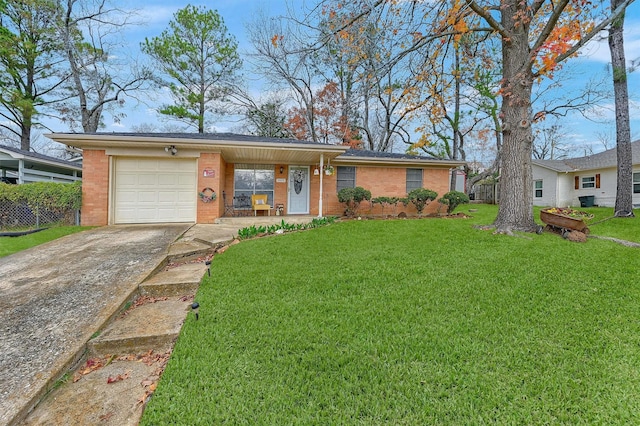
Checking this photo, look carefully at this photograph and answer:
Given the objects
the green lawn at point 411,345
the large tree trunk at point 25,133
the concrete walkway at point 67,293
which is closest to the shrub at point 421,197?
the green lawn at point 411,345

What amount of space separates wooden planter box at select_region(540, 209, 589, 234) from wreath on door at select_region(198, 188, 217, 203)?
8658mm

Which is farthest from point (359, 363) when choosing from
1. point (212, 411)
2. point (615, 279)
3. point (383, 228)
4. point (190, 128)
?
point (190, 128)

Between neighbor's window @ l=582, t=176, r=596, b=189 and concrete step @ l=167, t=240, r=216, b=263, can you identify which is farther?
neighbor's window @ l=582, t=176, r=596, b=189

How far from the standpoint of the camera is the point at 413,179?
11.5 metres

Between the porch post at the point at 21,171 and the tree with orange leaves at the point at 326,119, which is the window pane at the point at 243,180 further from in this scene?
the tree with orange leaves at the point at 326,119

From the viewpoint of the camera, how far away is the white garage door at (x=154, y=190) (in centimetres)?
816

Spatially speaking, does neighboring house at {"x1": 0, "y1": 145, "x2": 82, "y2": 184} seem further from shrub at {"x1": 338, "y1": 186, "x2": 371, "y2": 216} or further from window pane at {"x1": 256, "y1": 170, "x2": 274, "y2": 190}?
shrub at {"x1": 338, "y1": 186, "x2": 371, "y2": 216}

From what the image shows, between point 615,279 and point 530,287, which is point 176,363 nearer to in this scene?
point 530,287

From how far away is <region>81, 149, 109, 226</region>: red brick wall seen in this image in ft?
25.5

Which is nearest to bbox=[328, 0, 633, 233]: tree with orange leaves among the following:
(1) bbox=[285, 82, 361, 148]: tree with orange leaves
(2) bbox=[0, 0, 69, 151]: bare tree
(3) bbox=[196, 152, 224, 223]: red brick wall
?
(3) bbox=[196, 152, 224, 223]: red brick wall

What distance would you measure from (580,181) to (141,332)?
2161 cm

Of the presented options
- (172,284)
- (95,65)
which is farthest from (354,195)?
(95,65)

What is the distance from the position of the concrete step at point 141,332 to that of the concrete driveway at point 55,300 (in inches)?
4.5

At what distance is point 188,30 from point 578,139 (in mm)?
38387
